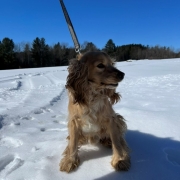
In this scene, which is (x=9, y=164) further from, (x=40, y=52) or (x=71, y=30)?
(x=40, y=52)

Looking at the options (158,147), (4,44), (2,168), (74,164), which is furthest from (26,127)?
(4,44)

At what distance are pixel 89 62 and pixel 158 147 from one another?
1388 millimetres

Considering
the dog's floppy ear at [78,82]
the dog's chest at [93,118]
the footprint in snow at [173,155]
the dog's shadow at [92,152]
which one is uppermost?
the dog's floppy ear at [78,82]

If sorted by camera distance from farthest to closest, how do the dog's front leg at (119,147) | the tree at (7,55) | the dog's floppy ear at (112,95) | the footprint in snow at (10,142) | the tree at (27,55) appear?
1. the tree at (27,55)
2. the tree at (7,55)
3. the footprint in snow at (10,142)
4. the dog's floppy ear at (112,95)
5. the dog's front leg at (119,147)

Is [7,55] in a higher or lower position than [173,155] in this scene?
higher

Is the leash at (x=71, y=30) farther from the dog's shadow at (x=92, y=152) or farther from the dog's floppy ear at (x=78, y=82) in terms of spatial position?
the dog's shadow at (x=92, y=152)

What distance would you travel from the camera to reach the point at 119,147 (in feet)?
7.66

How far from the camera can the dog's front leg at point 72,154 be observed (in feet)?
7.17

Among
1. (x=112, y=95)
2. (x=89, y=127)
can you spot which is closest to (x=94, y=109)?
(x=89, y=127)

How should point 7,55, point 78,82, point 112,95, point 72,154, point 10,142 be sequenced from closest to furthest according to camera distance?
point 72,154 → point 78,82 → point 112,95 → point 10,142 → point 7,55

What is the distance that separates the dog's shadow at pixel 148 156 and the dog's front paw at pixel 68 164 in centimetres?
16

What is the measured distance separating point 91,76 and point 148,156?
3.86ft

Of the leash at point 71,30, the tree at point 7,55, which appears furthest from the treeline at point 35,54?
the leash at point 71,30

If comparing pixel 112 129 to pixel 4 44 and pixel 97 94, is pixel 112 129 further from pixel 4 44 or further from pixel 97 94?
pixel 4 44
